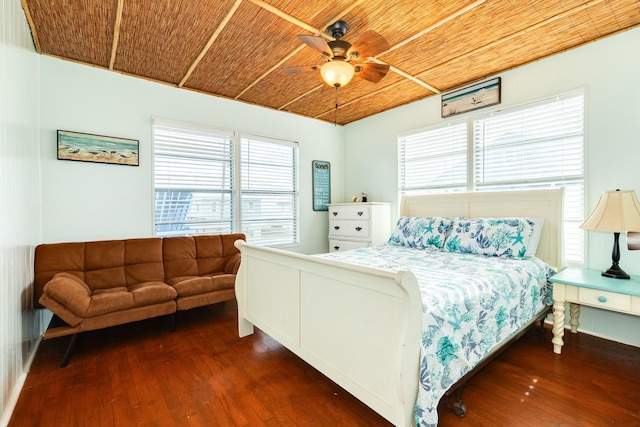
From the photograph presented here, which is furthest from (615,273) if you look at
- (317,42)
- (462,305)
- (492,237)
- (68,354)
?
(68,354)

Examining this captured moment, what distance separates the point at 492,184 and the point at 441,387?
265 centimetres

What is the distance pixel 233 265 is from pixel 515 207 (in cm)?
312

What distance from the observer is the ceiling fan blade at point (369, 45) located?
6.76 feet

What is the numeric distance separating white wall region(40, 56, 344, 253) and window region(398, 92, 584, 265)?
9.03 feet

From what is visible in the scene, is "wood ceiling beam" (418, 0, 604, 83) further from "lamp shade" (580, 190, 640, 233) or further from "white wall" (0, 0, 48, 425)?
"white wall" (0, 0, 48, 425)

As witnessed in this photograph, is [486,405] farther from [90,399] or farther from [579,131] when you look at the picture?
[579,131]

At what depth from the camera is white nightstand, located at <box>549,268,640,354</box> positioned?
2.03m

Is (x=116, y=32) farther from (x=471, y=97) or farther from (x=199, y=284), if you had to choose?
(x=471, y=97)

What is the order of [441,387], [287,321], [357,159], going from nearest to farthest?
[441,387] < [287,321] < [357,159]

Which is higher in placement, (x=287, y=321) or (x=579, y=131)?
(x=579, y=131)

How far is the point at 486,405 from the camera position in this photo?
1.75 meters

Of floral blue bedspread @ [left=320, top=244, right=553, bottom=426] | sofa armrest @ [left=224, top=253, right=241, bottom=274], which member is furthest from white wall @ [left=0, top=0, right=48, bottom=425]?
floral blue bedspread @ [left=320, top=244, right=553, bottom=426]

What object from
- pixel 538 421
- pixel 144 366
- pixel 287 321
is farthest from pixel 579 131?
pixel 144 366

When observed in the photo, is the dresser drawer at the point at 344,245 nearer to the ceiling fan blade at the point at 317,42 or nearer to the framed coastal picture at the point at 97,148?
the ceiling fan blade at the point at 317,42
